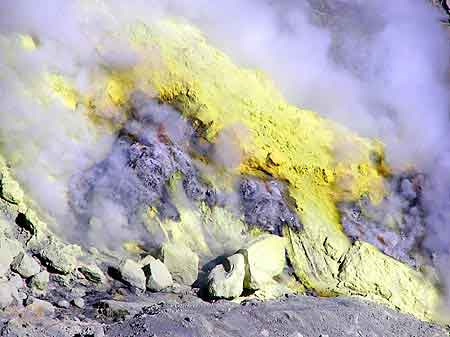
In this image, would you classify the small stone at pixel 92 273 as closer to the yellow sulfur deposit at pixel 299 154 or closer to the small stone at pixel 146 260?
the small stone at pixel 146 260

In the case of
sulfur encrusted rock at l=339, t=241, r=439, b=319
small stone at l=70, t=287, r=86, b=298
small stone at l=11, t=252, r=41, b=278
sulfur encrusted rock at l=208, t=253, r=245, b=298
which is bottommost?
small stone at l=70, t=287, r=86, b=298

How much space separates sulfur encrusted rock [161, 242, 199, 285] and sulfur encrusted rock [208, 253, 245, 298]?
313mm

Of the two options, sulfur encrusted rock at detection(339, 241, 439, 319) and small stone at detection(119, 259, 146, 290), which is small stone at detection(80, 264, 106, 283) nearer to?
small stone at detection(119, 259, 146, 290)

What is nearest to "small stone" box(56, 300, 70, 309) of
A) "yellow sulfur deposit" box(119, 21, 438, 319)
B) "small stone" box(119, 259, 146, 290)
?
"small stone" box(119, 259, 146, 290)

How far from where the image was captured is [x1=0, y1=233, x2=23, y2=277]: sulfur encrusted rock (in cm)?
654

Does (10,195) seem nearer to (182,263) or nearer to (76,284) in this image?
(76,284)

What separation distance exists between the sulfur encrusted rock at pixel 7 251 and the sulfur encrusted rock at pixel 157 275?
1.48m

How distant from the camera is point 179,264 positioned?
771 centimetres

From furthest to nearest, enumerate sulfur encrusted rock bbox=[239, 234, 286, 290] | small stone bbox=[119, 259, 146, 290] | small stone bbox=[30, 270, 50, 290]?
sulfur encrusted rock bbox=[239, 234, 286, 290]
small stone bbox=[119, 259, 146, 290]
small stone bbox=[30, 270, 50, 290]

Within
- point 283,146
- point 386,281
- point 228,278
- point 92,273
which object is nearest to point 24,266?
point 92,273

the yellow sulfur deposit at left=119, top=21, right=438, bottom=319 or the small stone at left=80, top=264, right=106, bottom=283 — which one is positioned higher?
the yellow sulfur deposit at left=119, top=21, right=438, bottom=319

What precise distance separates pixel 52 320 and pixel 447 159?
7.10 metres

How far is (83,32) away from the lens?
877cm

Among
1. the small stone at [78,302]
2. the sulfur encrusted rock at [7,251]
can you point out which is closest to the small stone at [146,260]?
the small stone at [78,302]
